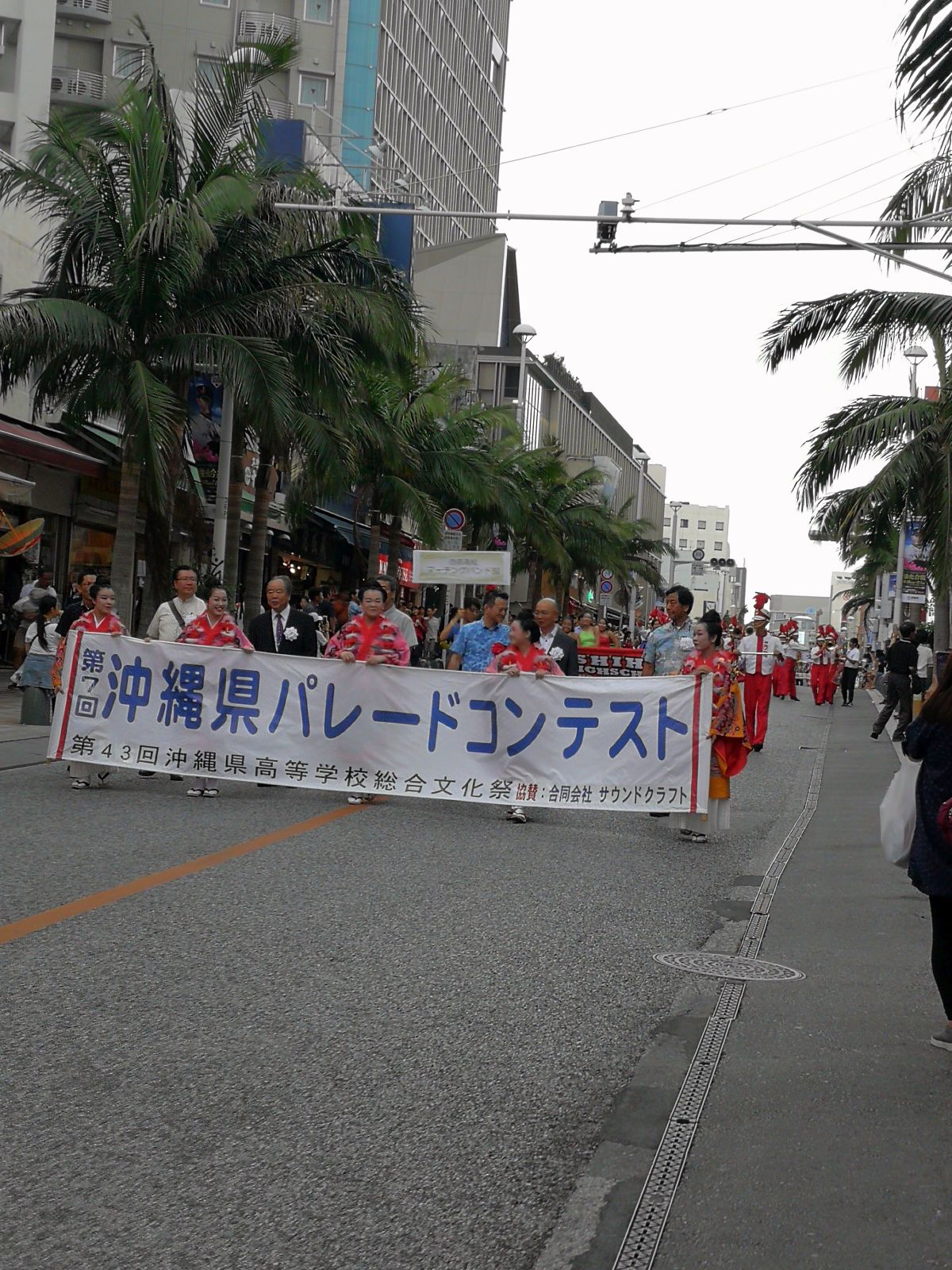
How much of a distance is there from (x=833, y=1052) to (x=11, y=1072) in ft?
9.36

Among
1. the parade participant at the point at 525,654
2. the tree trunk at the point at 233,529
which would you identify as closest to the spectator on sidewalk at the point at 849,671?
the tree trunk at the point at 233,529

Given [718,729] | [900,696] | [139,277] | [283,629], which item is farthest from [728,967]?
[900,696]

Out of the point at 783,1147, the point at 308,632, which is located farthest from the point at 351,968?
the point at 308,632

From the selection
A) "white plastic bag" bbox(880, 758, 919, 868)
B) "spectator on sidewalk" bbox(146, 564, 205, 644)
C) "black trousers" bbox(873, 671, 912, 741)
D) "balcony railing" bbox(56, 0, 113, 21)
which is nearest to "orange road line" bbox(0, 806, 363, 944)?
"spectator on sidewalk" bbox(146, 564, 205, 644)

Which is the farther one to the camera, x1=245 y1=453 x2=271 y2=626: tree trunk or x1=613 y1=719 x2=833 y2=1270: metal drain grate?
x1=245 y1=453 x2=271 y2=626: tree trunk

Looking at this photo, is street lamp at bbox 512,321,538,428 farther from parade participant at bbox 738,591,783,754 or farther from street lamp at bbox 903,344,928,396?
A: parade participant at bbox 738,591,783,754

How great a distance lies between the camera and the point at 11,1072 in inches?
195

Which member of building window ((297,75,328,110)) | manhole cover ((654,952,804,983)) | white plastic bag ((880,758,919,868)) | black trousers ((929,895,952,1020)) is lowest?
manhole cover ((654,952,804,983))

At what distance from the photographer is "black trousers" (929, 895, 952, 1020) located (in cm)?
577

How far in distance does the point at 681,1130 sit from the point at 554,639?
8626mm

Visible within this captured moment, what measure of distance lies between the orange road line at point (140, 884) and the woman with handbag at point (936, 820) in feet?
12.5

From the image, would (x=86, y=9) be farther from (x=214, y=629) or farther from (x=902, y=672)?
(x=214, y=629)

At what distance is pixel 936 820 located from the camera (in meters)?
5.66

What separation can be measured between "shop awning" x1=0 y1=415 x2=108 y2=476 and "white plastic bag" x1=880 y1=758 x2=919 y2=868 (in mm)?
21719
